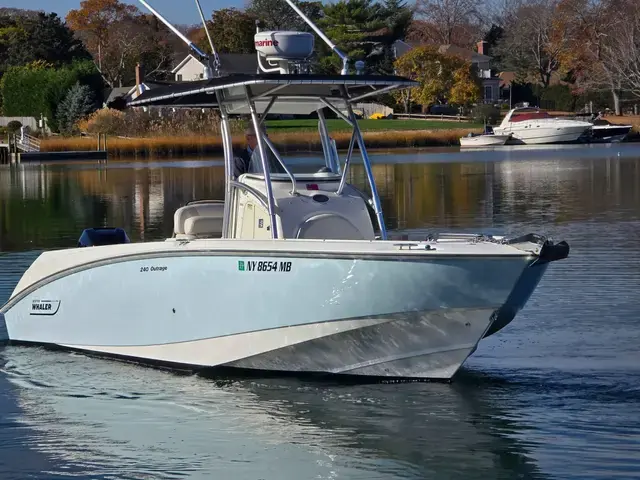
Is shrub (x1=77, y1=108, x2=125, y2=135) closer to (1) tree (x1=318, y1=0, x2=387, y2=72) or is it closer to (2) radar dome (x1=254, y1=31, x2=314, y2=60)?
(1) tree (x1=318, y1=0, x2=387, y2=72)

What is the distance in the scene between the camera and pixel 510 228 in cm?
2320

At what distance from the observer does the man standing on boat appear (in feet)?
38.4

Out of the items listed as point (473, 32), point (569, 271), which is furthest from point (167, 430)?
point (473, 32)

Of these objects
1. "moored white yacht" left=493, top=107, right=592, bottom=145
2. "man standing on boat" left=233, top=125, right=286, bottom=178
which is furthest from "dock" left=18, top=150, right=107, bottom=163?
"man standing on boat" left=233, top=125, right=286, bottom=178

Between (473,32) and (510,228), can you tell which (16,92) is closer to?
(473,32)

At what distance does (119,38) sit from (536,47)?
126 ft

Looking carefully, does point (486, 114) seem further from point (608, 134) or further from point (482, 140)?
point (482, 140)

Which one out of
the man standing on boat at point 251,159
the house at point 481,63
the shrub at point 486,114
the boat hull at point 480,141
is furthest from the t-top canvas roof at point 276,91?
the house at point 481,63

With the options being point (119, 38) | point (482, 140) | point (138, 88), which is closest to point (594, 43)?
point (482, 140)

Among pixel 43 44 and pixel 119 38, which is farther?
pixel 119 38

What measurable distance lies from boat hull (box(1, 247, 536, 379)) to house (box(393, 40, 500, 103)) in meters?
94.9

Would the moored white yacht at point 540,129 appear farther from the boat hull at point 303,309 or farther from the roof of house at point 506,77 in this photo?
the boat hull at point 303,309

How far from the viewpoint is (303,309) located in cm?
1040

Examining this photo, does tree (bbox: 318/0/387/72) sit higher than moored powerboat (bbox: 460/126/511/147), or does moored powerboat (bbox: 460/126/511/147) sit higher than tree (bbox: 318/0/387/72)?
tree (bbox: 318/0/387/72)
